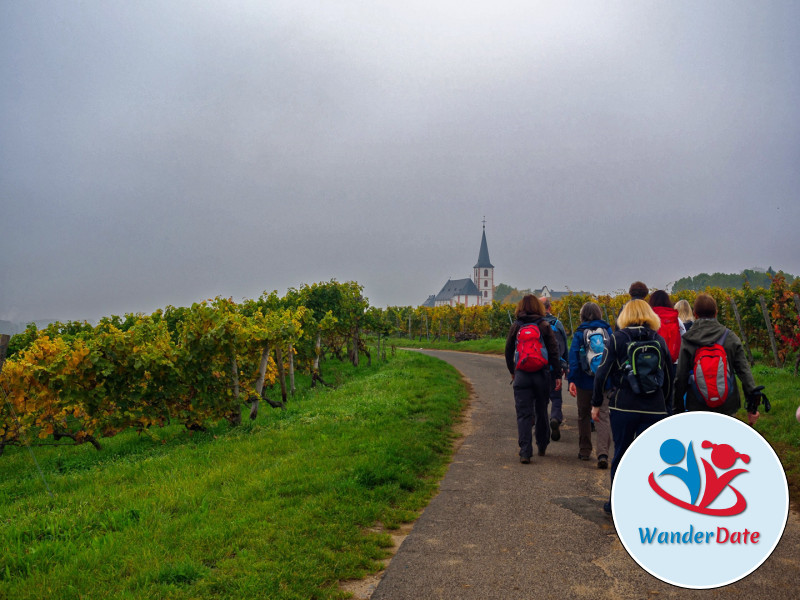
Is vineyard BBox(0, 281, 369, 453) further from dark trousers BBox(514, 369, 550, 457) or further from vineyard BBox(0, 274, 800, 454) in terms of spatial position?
dark trousers BBox(514, 369, 550, 457)

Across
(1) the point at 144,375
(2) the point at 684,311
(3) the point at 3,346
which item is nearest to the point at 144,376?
(1) the point at 144,375

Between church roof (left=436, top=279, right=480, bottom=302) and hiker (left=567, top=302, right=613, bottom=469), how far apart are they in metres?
141

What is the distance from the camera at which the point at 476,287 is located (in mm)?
152000

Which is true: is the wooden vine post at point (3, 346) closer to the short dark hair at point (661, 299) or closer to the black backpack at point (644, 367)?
the black backpack at point (644, 367)

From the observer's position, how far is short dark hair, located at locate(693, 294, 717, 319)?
5.10m

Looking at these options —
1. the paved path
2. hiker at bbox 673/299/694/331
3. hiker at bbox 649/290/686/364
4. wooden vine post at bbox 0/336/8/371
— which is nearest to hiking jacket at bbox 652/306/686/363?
hiker at bbox 649/290/686/364

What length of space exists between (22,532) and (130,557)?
1477 mm

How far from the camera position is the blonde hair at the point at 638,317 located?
473cm

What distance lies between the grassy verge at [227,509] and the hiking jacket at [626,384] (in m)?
2.13

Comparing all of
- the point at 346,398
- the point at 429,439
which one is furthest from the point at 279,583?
the point at 346,398

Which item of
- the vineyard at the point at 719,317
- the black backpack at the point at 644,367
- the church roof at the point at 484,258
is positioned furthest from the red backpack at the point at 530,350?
the church roof at the point at 484,258

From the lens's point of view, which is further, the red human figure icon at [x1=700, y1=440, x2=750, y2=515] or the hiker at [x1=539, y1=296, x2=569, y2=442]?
the hiker at [x1=539, y1=296, x2=569, y2=442]

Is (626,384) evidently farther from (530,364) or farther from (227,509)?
(227,509)

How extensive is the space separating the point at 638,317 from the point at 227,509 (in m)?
4.01
